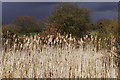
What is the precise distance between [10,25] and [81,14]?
330 centimetres

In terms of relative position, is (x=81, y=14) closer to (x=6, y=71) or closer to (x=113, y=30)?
(x=113, y=30)

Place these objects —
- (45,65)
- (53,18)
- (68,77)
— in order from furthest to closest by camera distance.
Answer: (53,18) → (45,65) → (68,77)

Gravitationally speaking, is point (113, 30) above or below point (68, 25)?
below

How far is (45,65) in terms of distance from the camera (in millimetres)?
2961

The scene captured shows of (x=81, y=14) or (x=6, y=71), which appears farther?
(x=81, y=14)

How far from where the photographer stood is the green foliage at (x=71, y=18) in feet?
20.9

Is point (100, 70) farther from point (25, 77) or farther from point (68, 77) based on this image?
point (25, 77)

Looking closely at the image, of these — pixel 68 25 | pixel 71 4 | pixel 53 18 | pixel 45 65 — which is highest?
pixel 71 4

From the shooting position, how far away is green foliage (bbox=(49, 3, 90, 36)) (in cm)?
637

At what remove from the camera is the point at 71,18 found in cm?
644

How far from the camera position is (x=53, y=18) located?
269 inches

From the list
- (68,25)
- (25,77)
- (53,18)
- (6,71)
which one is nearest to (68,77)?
(25,77)

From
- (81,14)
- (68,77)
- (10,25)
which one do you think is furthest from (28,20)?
(68,77)

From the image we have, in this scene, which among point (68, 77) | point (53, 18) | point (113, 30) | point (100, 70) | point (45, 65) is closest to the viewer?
point (68, 77)
